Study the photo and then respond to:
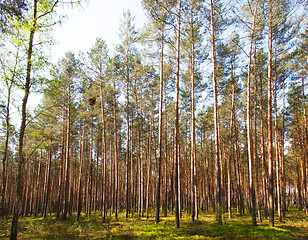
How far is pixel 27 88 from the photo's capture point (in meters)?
9.37

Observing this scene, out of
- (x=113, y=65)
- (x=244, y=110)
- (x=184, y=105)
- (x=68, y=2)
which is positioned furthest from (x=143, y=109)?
(x=68, y=2)

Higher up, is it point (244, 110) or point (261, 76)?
point (261, 76)

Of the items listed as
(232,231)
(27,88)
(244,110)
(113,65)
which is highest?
(113,65)

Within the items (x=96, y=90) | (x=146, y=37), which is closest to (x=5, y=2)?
(x=146, y=37)

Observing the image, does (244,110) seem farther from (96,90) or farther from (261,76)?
(96,90)

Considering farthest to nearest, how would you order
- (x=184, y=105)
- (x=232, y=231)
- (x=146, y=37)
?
(x=184, y=105) → (x=146, y=37) → (x=232, y=231)

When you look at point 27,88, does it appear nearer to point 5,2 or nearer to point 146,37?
point 5,2

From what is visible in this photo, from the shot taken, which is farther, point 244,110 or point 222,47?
point 244,110

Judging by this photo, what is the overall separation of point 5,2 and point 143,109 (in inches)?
689

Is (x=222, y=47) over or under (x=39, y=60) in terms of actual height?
over

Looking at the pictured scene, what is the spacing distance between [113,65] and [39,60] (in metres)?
9.38

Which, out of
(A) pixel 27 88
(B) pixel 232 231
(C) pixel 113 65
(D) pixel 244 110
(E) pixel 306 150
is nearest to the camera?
(A) pixel 27 88

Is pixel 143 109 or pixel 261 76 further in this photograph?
pixel 143 109

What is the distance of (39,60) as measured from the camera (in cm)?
953
